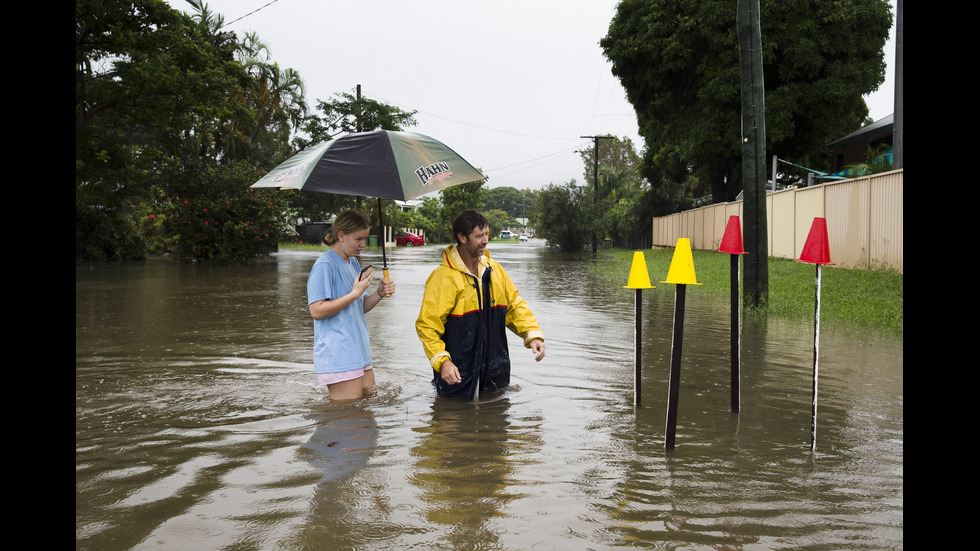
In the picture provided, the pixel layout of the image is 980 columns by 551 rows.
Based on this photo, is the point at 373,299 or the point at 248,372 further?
the point at 248,372

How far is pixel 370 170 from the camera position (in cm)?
515

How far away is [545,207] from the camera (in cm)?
4119

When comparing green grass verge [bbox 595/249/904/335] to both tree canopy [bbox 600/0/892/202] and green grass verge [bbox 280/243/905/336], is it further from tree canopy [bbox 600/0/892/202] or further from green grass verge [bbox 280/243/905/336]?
tree canopy [bbox 600/0/892/202]

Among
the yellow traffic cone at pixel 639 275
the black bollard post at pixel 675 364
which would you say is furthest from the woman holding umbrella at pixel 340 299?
the black bollard post at pixel 675 364

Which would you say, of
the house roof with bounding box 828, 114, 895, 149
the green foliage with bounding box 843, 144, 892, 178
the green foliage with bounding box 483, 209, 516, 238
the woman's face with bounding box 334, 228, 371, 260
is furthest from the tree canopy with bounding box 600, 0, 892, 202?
the green foliage with bounding box 483, 209, 516, 238

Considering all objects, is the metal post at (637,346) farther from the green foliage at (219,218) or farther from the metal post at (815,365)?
the green foliage at (219,218)

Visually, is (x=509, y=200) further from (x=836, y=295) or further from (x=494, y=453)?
(x=494, y=453)

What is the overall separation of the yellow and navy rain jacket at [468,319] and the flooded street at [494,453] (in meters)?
0.33

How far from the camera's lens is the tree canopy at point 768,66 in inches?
1013

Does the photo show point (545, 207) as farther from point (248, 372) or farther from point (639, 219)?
point (248, 372)

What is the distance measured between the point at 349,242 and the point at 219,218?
21.8 meters
